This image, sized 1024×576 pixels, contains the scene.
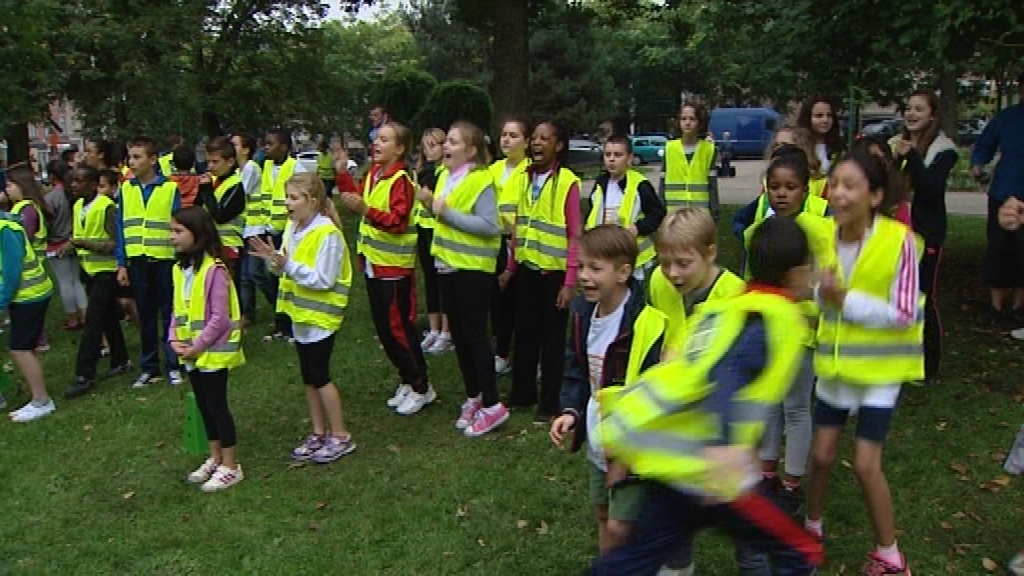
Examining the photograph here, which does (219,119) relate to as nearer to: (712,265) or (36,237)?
(36,237)

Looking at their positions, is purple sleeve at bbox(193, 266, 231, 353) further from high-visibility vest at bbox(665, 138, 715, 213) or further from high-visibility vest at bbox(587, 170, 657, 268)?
high-visibility vest at bbox(665, 138, 715, 213)

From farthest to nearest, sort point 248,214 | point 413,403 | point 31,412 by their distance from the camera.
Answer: point 248,214, point 31,412, point 413,403

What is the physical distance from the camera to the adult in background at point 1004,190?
663 cm

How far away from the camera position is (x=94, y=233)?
25.5ft

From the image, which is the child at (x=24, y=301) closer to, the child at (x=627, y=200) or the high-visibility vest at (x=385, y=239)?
the high-visibility vest at (x=385, y=239)

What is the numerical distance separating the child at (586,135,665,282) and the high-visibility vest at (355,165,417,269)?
1255 mm

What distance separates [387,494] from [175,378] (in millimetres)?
3269

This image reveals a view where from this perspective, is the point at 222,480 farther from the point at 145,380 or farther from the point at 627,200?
the point at 627,200

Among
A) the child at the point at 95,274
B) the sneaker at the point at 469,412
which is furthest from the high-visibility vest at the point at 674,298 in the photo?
the child at the point at 95,274

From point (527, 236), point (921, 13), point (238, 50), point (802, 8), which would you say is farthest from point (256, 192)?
point (238, 50)

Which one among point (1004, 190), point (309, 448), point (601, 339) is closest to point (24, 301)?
point (309, 448)

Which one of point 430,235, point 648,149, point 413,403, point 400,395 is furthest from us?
point 648,149

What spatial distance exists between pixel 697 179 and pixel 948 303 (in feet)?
9.73

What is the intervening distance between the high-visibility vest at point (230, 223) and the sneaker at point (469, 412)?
3.66m
